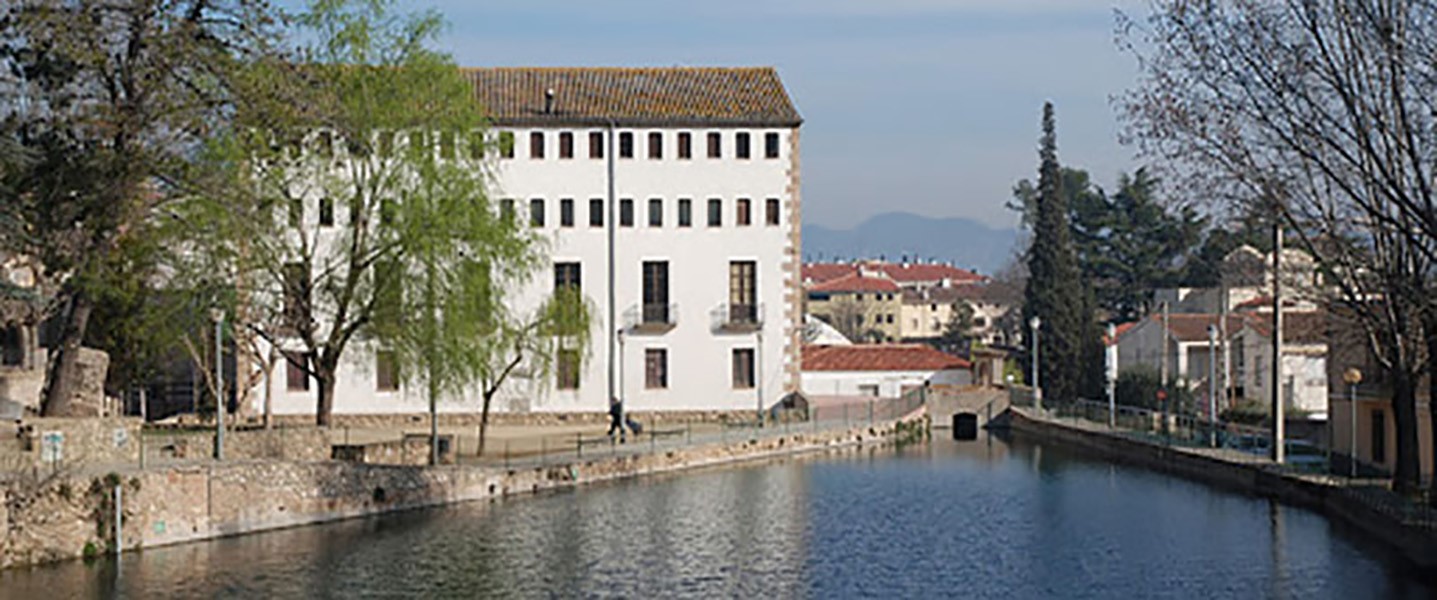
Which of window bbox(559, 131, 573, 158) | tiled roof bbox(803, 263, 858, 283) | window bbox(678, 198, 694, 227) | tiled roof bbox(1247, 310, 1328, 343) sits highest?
tiled roof bbox(803, 263, 858, 283)

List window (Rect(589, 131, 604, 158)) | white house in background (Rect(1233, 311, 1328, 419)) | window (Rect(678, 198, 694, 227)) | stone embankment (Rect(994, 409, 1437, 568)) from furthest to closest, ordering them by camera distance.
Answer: white house in background (Rect(1233, 311, 1328, 419)) < window (Rect(678, 198, 694, 227)) < window (Rect(589, 131, 604, 158)) < stone embankment (Rect(994, 409, 1437, 568))

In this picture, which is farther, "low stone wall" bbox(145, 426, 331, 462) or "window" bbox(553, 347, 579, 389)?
"window" bbox(553, 347, 579, 389)

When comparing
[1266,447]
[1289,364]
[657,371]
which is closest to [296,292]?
[657,371]

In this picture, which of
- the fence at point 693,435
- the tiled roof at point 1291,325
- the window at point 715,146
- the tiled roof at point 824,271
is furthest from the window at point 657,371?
the tiled roof at point 824,271

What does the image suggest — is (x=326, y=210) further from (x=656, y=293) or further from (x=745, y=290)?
(x=745, y=290)

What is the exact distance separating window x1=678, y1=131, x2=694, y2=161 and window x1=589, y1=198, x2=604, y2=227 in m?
3.08

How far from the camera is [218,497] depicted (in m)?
31.5

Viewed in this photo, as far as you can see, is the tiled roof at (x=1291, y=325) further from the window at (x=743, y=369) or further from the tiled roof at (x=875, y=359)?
the window at (x=743, y=369)

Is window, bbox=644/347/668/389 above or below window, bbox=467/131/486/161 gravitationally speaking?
below

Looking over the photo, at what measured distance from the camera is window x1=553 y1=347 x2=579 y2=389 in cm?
4881

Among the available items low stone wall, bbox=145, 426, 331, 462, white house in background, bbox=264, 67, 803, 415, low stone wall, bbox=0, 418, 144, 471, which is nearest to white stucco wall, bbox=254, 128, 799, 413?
white house in background, bbox=264, 67, 803, 415

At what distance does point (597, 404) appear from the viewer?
5794cm

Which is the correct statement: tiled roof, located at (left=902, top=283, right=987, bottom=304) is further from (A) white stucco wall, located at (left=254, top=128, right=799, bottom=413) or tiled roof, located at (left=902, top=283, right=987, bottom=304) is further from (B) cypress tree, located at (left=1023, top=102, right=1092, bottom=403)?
(A) white stucco wall, located at (left=254, top=128, right=799, bottom=413)

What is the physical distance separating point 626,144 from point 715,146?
117 inches
